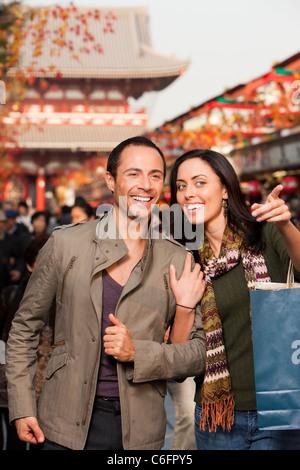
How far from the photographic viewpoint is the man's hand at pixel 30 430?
7.11ft

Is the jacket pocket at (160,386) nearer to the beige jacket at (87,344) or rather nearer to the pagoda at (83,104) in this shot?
the beige jacket at (87,344)

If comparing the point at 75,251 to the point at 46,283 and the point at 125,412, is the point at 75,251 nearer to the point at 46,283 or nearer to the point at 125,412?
the point at 46,283

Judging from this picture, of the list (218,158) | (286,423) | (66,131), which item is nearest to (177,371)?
(286,423)

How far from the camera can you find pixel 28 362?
2277mm

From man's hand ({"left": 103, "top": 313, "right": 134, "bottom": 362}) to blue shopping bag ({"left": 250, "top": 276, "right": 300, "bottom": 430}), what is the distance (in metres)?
0.48

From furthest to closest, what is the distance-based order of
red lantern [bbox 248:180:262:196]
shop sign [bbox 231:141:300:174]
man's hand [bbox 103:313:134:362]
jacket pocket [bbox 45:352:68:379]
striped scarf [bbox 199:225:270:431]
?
red lantern [bbox 248:180:262:196] → shop sign [bbox 231:141:300:174] → striped scarf [bbox 199:225:270:431] → jacket pocket [bbox 45:352:68:379] → man's hand [bbox 103:313:134:362]

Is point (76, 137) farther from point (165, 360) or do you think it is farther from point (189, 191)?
point (165, 360)

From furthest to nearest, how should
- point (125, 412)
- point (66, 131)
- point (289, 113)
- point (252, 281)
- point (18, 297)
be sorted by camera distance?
point (66, 131)
point (289, 113)
point (18, 297)
point (252, 281)
point (125, 412)

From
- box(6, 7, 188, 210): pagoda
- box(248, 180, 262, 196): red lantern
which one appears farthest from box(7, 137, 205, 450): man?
box(6, 7, 188, 210): pagoda

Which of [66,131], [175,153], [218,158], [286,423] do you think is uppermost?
[66,131]

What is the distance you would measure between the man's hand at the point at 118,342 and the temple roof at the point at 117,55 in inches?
924

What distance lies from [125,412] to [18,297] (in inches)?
57.4

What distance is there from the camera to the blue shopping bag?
85.1 inches

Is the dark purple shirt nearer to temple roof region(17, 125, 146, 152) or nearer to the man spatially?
the man
